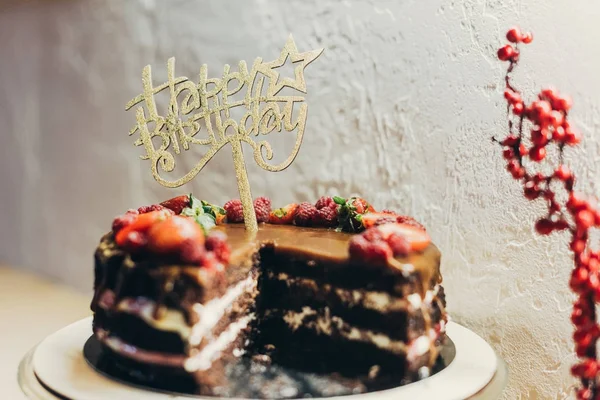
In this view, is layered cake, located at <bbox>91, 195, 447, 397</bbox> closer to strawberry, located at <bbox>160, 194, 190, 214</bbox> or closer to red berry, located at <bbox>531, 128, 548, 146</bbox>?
strawberry, located at <bbox>160, 194, 190, 214</bbox>

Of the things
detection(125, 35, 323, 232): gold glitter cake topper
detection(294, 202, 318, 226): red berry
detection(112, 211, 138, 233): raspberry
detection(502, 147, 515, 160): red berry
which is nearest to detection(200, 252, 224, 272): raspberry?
detection(112, 211, 138, 233): raspberry

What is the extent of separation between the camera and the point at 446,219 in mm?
2242

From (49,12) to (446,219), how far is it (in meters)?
2.63

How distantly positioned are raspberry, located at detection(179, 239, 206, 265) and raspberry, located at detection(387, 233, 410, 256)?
0.50 m

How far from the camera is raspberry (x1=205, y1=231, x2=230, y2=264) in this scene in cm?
162

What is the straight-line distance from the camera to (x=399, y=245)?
1.65 metres

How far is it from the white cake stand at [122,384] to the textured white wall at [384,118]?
42 centimetres

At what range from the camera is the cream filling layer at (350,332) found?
5.47 feet

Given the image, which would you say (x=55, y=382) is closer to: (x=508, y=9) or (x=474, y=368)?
(x=474, y=368)

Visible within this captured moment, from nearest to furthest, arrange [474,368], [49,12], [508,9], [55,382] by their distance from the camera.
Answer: [55,382], [474,368], [508,9], [49,12]

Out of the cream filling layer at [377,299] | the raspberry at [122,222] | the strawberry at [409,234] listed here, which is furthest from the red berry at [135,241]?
the strawberry at [409,234]

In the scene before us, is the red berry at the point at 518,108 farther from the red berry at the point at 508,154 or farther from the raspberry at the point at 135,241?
the raspberry at the point at 135,241

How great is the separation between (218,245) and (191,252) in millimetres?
89

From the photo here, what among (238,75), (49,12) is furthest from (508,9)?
(49,12)
